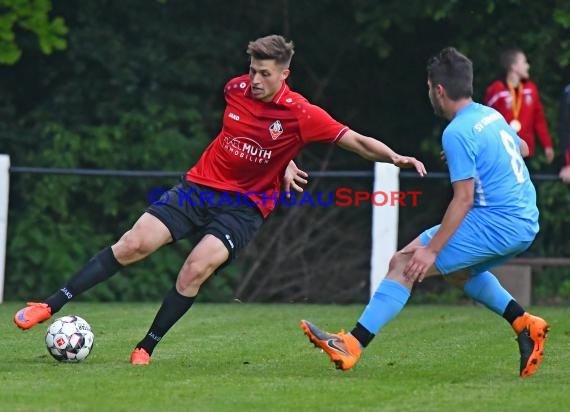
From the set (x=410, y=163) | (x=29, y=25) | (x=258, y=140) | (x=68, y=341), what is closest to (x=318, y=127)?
(x=258, y=140)

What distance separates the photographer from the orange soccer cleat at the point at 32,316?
6.96 metres

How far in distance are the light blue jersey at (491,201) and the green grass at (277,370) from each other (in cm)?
64

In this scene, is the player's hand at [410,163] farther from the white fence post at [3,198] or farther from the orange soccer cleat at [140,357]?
the white fence post at [3,198]

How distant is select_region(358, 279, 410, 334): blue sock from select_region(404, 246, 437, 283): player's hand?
13cm

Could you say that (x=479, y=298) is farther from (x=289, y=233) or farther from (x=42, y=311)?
(x=289, y=233)

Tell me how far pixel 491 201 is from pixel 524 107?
5.60 m

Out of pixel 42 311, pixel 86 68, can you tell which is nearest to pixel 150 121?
pixel 86 68

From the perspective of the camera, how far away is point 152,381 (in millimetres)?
6430

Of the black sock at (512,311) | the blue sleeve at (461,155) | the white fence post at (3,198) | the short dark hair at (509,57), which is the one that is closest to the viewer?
the blue sleeve at (461,155)

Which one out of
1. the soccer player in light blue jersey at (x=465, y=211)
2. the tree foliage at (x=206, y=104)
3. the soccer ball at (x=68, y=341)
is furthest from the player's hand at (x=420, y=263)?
the tree foliage at (x=206, y=104)

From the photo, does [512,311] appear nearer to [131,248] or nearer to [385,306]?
[385,306]

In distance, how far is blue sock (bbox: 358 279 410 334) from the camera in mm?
6664

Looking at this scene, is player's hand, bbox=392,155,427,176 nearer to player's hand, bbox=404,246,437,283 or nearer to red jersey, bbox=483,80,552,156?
player's hand, bbox=404,246,437,283

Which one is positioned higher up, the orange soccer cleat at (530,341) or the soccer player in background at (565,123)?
the soccer player in background at (565,123)
